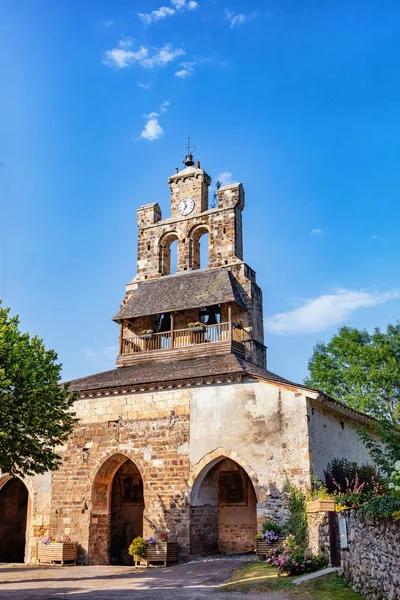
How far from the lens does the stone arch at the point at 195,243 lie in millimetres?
25469

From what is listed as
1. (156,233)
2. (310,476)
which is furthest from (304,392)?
(156,233)

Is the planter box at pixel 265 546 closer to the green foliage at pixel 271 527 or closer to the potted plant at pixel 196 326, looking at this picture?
the green foliage at pixel 271 527

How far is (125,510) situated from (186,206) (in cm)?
1258

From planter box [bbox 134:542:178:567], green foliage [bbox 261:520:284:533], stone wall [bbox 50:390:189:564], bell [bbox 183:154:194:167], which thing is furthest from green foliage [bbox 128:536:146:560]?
bell [bbox 183:154:194:167]

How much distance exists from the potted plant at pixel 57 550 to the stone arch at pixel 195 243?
1172 cm

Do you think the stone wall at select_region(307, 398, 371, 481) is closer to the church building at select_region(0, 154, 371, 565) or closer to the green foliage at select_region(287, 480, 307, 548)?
the church building at select_region(0, 154, 371, 565)

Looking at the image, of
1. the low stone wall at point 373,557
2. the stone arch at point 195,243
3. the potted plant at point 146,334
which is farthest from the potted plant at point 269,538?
the stone arch at point 195,243

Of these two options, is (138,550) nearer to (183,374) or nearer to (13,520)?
(183,374)

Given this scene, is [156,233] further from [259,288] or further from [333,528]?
[333,528]

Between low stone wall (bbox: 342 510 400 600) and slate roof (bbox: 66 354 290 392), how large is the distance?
711 centimetres

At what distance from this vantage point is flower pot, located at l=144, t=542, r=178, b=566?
55.5ft

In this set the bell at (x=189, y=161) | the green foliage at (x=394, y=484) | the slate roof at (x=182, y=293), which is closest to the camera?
the green foliage at (x=394, y=484)

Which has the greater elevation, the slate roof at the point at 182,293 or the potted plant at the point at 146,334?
the slate roof at the point at 182,293

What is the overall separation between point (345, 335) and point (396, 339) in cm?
312
